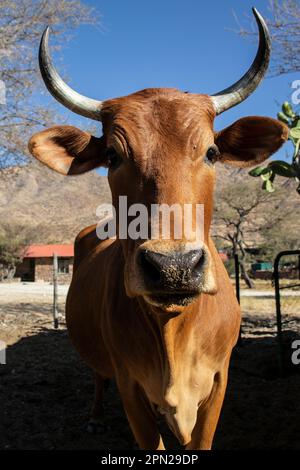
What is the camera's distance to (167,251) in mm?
2070

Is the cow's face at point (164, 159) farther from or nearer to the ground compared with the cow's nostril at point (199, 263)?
farther from the ground

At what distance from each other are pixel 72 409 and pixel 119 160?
373cm

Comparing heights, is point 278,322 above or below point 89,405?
above

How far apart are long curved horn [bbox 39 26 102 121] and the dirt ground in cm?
310

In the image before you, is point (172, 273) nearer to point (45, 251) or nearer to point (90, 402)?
point (90, 402)

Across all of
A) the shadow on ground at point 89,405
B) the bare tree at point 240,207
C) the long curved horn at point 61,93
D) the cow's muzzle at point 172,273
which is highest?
the bare tree at point 240,207

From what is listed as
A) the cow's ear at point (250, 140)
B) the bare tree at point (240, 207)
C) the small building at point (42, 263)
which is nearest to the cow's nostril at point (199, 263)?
the cow's ear at point (250, 140)

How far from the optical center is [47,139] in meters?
3.19

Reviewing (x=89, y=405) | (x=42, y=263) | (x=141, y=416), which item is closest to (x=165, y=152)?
(x=141, y=416)

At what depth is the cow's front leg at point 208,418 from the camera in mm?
3227

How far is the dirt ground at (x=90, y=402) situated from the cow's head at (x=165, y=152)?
261 centimetres

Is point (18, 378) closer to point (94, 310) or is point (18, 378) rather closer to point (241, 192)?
point (94, 310)

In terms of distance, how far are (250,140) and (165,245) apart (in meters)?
1.49

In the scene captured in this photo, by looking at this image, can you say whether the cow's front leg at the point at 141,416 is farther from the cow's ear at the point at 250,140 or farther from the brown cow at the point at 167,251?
the cow's ear at the point at 250,140
